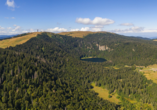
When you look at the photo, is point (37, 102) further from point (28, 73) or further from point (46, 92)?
point (28, 73)

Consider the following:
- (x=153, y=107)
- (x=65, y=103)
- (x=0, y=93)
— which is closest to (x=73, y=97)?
(x=65, y=103)

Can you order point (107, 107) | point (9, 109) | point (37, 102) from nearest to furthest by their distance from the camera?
point (9, 109) < point (37, 102) < point (107, 107)

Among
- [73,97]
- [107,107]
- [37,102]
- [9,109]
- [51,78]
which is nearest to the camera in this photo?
[9,109]

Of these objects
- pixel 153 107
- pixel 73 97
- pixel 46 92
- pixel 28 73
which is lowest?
pixel 153 107

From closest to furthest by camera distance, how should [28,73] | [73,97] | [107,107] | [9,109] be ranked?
[9,109]
[107,107]
[73,97]
[28,73]

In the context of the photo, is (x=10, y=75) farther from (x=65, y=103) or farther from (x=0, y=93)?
(x=65, y=103)

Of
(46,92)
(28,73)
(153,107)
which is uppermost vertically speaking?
(28,73)

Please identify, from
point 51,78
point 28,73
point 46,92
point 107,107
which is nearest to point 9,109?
point 46,92

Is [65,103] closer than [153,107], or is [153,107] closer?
[65,103]

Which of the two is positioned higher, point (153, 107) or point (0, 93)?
point (0, 93)
